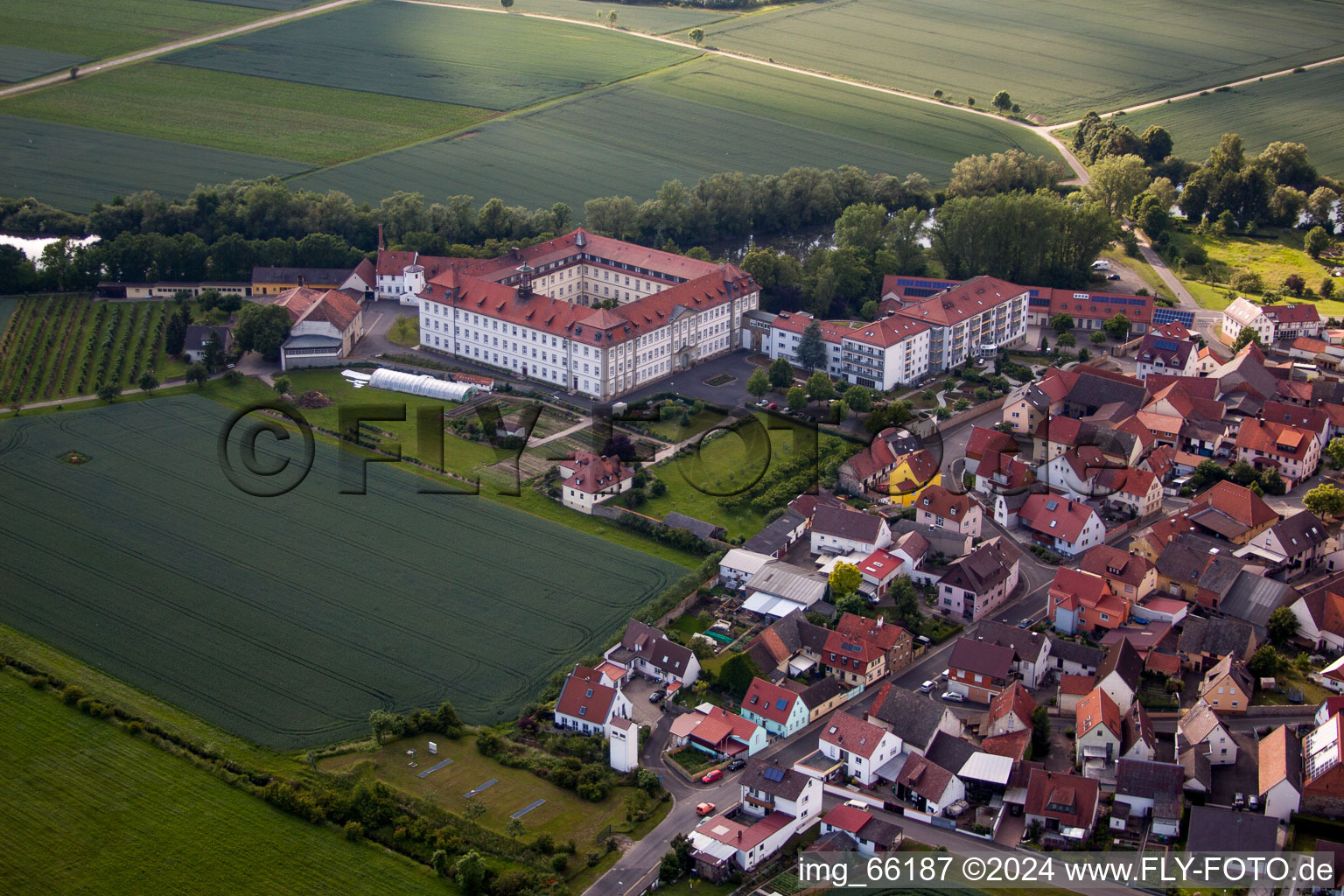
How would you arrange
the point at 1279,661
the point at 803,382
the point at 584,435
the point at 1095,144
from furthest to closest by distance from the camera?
the point at 1095,144
the point at 803,382
the point at 584,435
the point at 1279,661

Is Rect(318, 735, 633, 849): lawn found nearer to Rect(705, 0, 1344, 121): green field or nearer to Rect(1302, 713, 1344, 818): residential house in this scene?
Rect(1302, 713, 1344, 818): residential house

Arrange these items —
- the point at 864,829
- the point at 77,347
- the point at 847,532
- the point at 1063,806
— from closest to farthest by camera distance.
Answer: the point at 864,829 → the point at 1063,806 → the point at 847,532 → the point at 77,347

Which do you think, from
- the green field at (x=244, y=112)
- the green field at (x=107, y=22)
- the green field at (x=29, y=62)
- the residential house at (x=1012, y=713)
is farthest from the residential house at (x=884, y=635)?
the green field at (x=107, y=22)

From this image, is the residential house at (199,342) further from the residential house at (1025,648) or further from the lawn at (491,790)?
the residential house at (1025,648)

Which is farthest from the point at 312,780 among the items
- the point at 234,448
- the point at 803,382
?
the point at 803,382

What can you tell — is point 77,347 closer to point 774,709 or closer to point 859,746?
point 774,709

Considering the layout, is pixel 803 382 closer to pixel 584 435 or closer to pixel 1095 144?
pixel 584 435

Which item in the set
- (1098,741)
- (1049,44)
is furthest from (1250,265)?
(1098,741)
